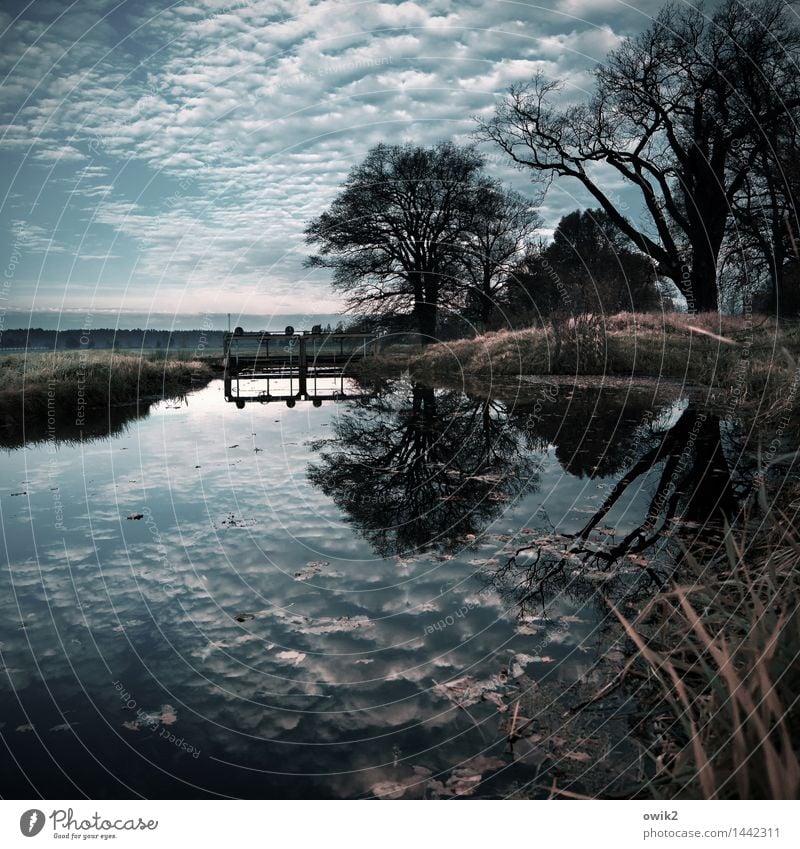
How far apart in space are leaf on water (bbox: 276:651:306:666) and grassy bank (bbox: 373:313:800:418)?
13108 mm

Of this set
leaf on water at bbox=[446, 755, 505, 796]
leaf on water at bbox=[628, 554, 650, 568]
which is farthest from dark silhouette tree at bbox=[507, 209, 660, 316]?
leaf on water at bbox=[446, 755, 505, 796]

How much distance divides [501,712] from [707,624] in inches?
58.4

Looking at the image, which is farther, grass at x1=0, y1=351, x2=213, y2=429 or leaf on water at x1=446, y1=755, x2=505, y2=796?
grass at x1=0, y1=351, x2=213, y2=429

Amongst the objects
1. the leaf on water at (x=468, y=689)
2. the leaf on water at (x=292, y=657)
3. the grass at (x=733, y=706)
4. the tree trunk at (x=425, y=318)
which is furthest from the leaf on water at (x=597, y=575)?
the tree trunk at (x=425, y=318)

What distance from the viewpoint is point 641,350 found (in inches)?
945

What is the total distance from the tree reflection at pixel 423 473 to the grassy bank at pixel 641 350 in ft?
22.3

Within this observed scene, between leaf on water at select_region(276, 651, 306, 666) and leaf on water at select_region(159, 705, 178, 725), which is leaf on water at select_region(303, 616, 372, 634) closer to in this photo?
leaf on water at select_region(276, 651, 306, 666)

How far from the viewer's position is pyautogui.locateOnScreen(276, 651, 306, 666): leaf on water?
4352 mm

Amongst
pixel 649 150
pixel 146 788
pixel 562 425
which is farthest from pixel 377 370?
pixel 146 788

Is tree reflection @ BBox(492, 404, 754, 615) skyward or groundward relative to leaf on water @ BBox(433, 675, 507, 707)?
skyward

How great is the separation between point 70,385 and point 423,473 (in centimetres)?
1369

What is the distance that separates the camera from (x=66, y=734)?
3559 mm

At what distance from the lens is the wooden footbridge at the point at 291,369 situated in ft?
77.2
